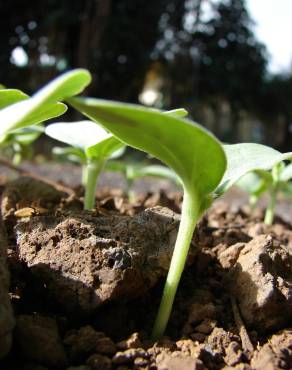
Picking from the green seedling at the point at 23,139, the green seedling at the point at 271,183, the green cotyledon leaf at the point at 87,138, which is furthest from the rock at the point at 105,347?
the green seedling at the point at 23,139

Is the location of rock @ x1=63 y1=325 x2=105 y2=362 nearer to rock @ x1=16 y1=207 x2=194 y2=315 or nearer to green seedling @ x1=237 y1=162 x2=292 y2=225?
rock @ x1=16 y1=207 x2=194 y2=315

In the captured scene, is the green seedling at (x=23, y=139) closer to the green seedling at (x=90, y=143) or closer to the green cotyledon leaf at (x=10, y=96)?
the green seedling at (x=90, y=143)

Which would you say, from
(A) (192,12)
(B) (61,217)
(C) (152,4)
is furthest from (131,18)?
(B) (61,217)

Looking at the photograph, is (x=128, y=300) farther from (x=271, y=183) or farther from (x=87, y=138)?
(x=271, y=183)

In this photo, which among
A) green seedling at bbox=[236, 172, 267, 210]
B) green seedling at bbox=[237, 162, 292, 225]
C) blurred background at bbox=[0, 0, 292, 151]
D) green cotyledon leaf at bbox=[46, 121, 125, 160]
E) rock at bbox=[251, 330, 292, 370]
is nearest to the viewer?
rock at bbox=[251, 330, 292, 370]

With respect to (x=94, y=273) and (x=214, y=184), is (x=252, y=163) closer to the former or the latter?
(x=214, y=184)

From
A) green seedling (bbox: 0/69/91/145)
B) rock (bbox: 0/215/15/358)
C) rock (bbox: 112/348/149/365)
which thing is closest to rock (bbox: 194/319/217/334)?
rock (bbox: 112/348/149/365)
